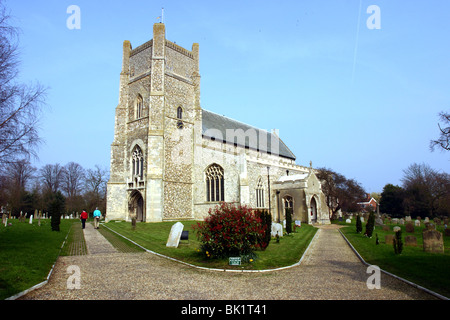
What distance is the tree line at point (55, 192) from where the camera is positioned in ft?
134

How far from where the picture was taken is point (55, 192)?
5294 cm

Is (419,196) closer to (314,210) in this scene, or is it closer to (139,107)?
(314,210)

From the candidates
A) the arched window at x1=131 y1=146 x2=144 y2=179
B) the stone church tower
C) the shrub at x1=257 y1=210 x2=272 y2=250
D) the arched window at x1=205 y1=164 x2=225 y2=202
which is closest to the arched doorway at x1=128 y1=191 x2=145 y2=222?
the stone church tower

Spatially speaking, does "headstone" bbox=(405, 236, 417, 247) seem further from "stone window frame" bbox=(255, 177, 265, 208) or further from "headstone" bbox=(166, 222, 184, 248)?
"stone window frame" bbox=(255, 177, 265, 208)

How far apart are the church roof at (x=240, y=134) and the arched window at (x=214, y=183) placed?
11.4 ft

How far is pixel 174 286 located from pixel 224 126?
2866 centimetres

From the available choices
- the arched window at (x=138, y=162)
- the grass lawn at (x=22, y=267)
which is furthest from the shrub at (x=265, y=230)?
the arched window at (x=138, y=162)

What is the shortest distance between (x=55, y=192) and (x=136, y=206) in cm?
3540

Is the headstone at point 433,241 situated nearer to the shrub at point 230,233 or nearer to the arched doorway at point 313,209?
the shrub at point 230,233

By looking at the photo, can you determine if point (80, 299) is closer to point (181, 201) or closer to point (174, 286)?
point (174, 286)

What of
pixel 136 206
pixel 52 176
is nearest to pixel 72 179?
pixel 52 176

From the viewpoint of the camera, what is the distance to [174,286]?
5.98 m

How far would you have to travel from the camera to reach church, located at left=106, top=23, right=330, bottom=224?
973 inches

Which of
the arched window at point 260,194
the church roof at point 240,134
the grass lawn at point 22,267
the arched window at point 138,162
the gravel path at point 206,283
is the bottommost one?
the gravel path at point 206,283
